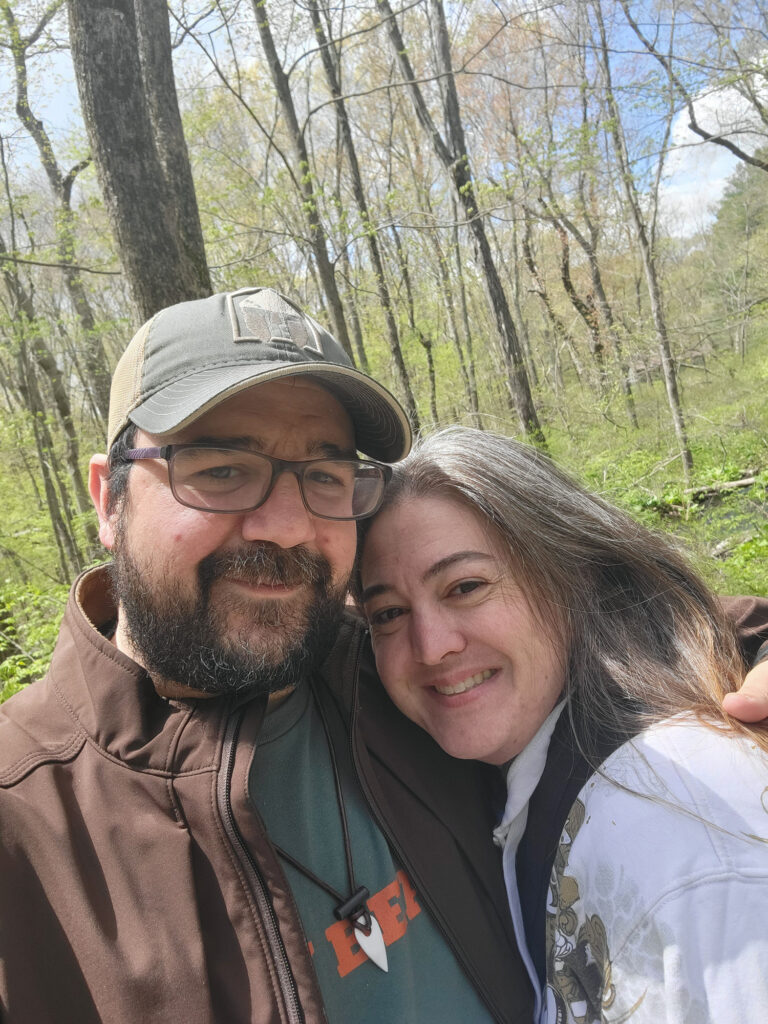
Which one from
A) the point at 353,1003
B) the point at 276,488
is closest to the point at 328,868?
the point at 353,1003

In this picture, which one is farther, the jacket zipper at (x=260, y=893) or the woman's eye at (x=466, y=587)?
the woman's eye at (x=466, y=587)

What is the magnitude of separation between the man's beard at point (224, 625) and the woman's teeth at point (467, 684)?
1.47 ft

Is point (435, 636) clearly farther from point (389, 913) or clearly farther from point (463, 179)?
point (463, 179)

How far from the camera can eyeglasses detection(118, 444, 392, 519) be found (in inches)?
57.0

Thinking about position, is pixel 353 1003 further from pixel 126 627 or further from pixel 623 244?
pixel 623 244

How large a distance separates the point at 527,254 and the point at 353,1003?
2102 centimetres

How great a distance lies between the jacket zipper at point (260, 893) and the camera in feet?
3.63

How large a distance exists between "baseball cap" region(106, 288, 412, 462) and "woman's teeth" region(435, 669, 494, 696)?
2.47ft

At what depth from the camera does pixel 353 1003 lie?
49.2 inches

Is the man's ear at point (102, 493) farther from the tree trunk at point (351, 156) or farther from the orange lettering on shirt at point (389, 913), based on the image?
the tree trunk at point (351, 156)

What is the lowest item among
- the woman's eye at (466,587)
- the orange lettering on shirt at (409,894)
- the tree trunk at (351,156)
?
the orange lettering on shirt at (409,894)

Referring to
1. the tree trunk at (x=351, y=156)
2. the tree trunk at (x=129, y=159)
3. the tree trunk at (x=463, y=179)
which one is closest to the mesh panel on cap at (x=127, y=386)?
the tree trunk at (x=129, y=159)

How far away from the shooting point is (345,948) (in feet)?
4.22

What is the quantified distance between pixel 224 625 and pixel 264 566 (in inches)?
6.4
